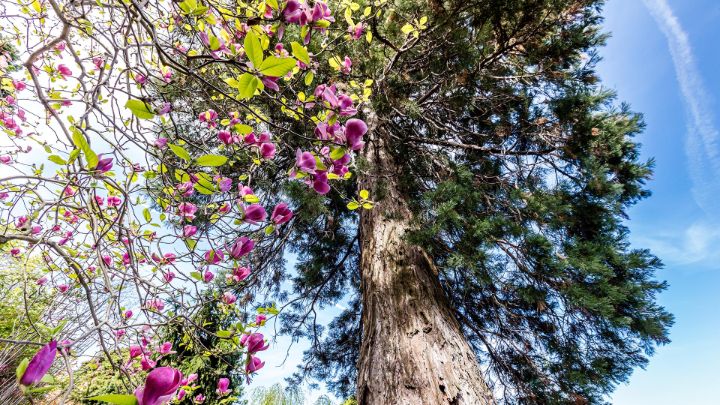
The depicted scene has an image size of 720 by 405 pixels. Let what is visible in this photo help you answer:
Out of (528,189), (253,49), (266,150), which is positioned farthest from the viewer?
(528,189)

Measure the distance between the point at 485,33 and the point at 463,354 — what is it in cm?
216

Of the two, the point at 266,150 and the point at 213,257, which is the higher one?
the point at 266,150

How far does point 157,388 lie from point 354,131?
2.46ft

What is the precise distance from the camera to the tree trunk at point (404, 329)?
62.4 inches

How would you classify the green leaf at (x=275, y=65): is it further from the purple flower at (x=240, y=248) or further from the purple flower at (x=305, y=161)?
the purple flower at (x=240, y=248)

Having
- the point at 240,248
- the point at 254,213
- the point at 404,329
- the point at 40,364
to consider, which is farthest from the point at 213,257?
the point at 404,329

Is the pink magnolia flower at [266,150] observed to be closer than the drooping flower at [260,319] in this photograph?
Yes

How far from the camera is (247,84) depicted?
753 millimetres

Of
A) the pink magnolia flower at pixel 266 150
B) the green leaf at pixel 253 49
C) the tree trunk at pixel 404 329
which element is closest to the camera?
the green leaf at pixel 253 49

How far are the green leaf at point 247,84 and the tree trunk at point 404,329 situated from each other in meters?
1.31

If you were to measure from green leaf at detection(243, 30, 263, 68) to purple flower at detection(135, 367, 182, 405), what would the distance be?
2.10 ft

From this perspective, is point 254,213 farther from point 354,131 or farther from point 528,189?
point 528,189

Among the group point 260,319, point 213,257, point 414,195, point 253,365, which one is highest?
point 414,195

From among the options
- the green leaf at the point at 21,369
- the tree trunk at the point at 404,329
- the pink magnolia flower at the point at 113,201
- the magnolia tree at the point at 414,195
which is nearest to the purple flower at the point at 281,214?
the magnolia tree at the point at 414,195
